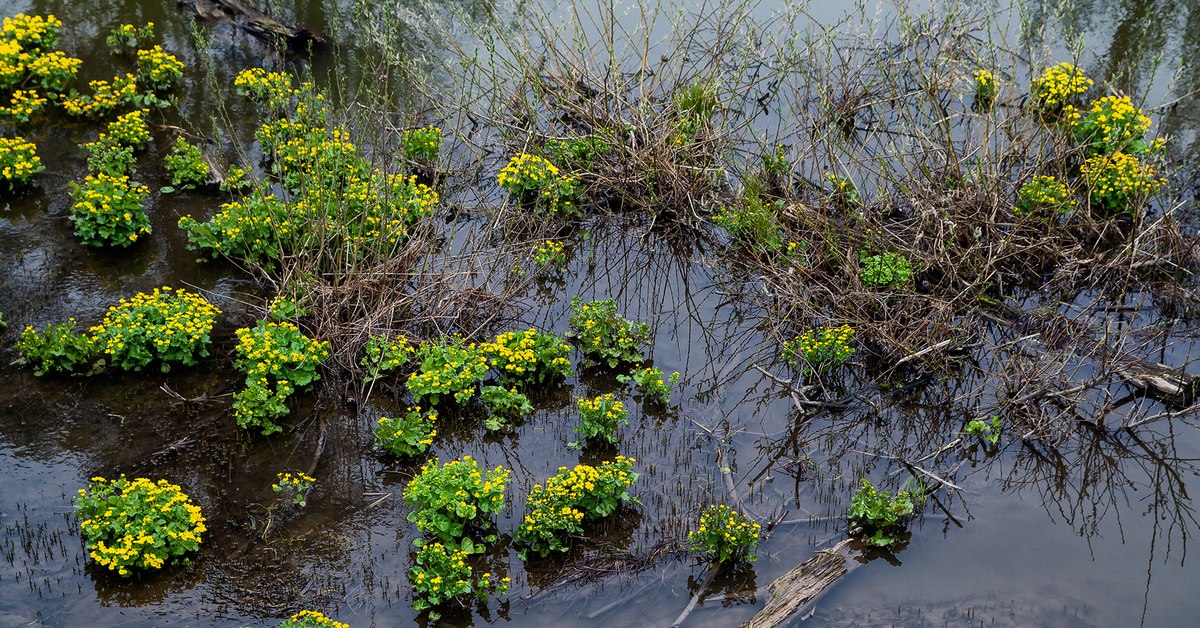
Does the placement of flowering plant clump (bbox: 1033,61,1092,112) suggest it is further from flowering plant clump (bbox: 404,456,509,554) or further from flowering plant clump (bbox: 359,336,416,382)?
flowering plant clump (bbox: 404,456,509,554)

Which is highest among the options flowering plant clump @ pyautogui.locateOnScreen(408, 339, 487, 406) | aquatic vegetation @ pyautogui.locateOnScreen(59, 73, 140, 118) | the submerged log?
aquatic vegetation @ pyautogui.locateOnScreen(59, 73, 140, 118)

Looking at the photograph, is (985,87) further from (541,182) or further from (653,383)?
(653,383)

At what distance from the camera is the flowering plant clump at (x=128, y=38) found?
38.3 feet

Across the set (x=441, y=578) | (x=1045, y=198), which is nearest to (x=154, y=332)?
(x=441, y=578)

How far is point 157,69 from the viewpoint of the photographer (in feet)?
36.3

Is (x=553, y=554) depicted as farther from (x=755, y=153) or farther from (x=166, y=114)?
(x=166, y=114)

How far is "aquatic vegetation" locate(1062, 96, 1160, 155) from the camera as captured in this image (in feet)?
30.2

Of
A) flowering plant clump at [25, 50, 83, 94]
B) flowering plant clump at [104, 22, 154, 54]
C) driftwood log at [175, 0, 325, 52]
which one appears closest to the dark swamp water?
flowering plant clump at [25, 50, 83, 94]

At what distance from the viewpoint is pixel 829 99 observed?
10297 millimetres

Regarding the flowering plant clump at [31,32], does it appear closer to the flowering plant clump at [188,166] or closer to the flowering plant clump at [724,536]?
the flowering plant clump at [188,166]

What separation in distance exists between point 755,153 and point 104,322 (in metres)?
7.22

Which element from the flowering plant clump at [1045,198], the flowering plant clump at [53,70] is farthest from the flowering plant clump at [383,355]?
the flowering plant clump at [53,70]

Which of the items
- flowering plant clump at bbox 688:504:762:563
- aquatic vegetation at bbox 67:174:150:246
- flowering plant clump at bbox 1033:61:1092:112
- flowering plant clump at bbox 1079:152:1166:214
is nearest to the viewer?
flowering plant clump at bbox 688:504:762:563

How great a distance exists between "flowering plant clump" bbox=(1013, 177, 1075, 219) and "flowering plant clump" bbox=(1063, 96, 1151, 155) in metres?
0.79
